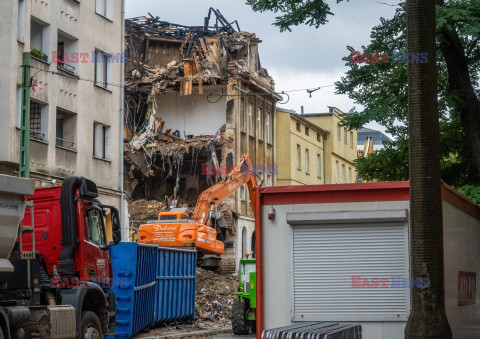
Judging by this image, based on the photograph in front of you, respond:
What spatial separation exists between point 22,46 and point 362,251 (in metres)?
20.4

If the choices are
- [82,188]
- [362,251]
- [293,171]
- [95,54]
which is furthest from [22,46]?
[293,171]

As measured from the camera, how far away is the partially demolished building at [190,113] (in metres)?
50.0

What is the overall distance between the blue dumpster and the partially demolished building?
21.1 metres

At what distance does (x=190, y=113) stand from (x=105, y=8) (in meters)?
16.1

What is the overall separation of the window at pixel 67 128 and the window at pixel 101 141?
6.36 feet

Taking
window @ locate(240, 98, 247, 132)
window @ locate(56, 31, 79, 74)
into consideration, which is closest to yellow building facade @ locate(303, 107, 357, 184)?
window @ locate(240, 98, 247, 132)

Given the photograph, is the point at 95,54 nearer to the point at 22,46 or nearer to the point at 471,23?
the point at 22,46

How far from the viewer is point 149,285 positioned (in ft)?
77.8

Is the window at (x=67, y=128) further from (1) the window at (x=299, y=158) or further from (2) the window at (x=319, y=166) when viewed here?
(2) the window at (x=319, y=166)

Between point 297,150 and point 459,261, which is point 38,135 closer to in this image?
point 459,261

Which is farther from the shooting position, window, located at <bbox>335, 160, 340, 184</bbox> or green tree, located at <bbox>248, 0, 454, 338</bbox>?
window, located at <bbox>335, 160, 340, 184</bbox>

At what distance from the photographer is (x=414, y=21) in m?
11.1

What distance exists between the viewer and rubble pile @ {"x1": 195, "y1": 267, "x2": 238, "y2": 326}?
31.0m

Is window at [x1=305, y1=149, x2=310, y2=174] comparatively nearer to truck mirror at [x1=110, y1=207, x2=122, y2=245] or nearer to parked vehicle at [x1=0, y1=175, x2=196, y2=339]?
parked vehicle at [x1=0, y1=175, x2=196, y2=339]
